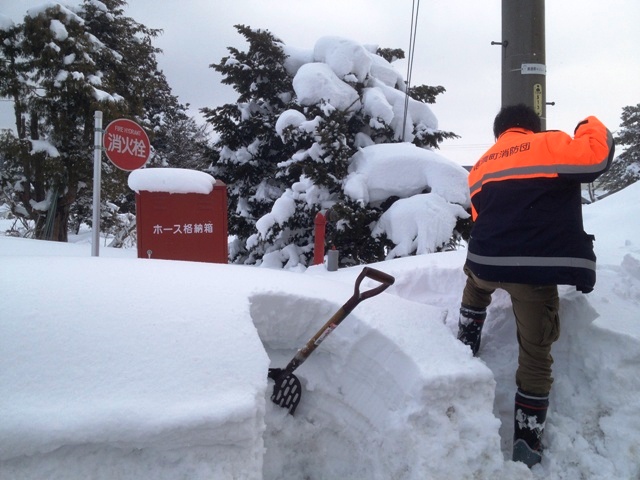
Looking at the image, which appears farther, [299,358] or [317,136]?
[317,136]

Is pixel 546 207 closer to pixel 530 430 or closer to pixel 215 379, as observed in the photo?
pixel 530 430

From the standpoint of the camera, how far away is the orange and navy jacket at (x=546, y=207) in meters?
1.95

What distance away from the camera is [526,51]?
322cm

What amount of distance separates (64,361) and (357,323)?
1341mm

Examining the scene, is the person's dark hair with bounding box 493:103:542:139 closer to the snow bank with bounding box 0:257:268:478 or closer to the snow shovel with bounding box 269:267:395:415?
the snow shovel with bounding box 269:267:395:415

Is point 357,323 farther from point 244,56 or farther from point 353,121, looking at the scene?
point 244,56

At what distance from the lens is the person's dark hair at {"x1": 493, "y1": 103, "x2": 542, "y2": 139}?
236cm

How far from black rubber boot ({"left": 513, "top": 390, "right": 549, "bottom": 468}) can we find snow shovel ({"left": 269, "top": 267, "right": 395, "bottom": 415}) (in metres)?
0.90

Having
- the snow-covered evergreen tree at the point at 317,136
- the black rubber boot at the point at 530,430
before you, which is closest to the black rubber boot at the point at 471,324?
the black rubber boot at the point at 530,430

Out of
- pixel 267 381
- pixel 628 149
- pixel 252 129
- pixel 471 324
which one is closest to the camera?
pixel 267 381

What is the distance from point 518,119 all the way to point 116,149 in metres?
3.93

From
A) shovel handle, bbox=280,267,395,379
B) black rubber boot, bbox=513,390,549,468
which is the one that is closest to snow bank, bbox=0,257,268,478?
shovel handle, bbox=280,267,395,379

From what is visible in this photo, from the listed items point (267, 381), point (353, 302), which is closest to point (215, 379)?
point (267, 381)

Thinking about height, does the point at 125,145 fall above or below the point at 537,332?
above
